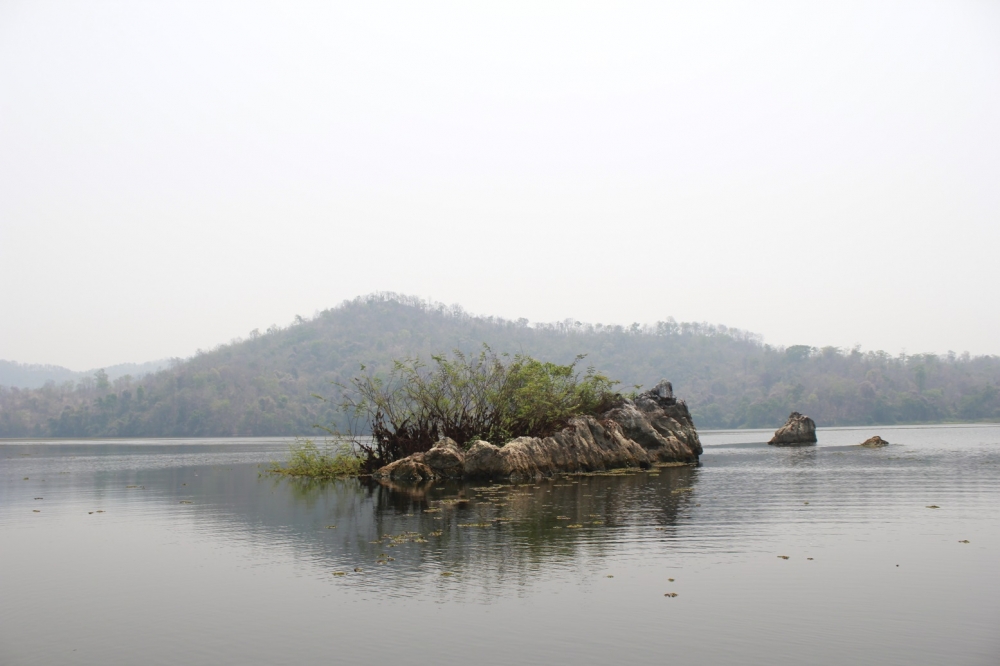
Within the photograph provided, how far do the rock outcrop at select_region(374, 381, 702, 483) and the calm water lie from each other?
820 cm

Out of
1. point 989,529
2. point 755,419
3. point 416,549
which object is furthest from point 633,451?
point 755,419

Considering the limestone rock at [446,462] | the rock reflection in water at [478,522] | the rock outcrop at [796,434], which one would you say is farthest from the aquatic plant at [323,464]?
the rock outcrop at [796,434]

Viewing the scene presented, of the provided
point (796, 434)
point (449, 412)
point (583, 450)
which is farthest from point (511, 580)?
point (796, 434)

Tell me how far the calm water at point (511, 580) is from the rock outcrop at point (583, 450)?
820 cm

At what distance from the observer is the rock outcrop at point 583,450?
36.0 metres

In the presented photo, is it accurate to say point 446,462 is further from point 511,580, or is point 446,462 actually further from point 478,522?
point 511,580

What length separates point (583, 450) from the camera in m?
41.0

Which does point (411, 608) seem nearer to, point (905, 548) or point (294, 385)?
point (905, 548)

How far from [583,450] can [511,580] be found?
27.5 m

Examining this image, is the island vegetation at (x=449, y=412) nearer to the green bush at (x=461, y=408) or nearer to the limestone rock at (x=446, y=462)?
the green bush at (x=461, y=408)

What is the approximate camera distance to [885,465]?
41969 mm

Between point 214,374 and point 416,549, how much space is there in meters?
161

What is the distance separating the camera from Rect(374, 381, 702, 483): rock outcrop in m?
36.0

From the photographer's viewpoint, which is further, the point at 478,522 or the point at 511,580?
the point at 478,522
